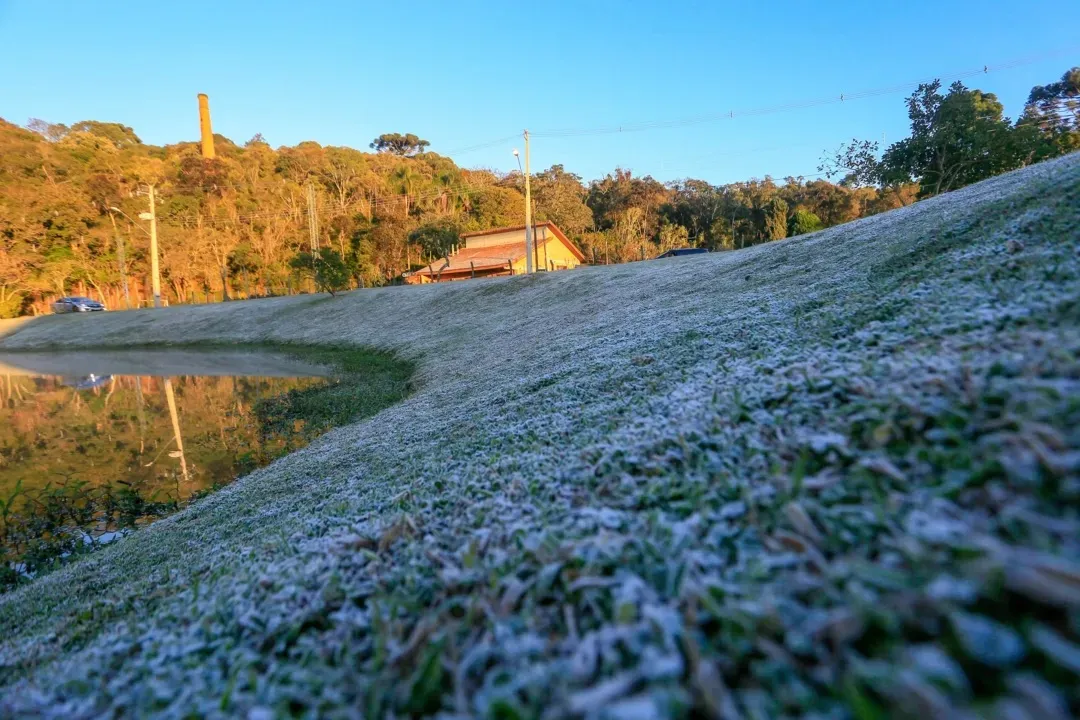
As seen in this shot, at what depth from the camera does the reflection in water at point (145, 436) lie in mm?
7098

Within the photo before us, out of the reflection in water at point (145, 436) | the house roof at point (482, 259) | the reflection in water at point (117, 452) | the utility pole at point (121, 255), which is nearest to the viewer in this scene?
the reflection in water at point (117, 452)

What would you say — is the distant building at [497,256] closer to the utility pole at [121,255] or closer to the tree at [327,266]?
the tree at [327,266]

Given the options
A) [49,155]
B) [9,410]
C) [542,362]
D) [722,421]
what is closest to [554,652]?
[722,421]

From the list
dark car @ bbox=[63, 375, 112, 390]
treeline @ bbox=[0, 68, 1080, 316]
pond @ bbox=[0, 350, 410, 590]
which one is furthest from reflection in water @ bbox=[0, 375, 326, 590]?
treeline @ bbox=[0, 68, 1080, 316]

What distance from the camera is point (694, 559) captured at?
1.70 m

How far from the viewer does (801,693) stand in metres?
1.12

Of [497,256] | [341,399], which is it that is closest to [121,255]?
[497,256]

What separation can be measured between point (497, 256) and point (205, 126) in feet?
171

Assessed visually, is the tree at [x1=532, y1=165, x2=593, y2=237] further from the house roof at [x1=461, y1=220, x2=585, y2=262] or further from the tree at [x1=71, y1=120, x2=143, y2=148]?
the tree at [x1=71, y1=120, x2=143, y2=148]

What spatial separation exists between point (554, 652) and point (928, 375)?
2037mm

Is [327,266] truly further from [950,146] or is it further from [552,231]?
[950,146]

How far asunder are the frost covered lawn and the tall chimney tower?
76755 millimetres

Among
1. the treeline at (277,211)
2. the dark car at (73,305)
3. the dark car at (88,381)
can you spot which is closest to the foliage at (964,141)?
the treeline at (277,211)

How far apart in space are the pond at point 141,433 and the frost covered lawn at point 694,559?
1813mm
